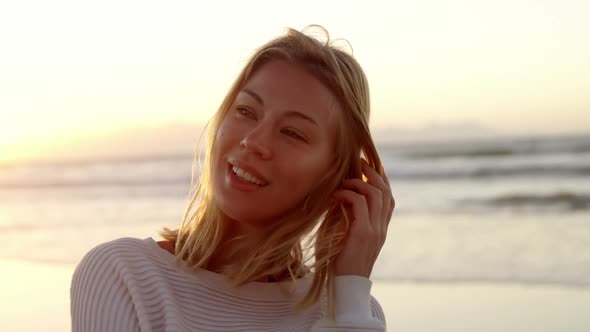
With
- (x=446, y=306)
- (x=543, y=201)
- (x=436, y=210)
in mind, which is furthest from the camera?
(x=543, y=201)

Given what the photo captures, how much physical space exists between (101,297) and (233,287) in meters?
0.45

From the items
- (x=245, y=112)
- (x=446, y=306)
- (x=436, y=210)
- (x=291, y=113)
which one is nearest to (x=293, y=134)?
(x=291, y=113)

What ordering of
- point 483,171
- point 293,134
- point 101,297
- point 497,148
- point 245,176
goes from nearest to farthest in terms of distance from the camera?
point 101,297, point 245,176, point 293,134, point 483,171, point 497,148

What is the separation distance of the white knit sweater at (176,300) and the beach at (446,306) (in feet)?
9.75

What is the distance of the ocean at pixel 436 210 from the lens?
799cm

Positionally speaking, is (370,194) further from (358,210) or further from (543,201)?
(543,201)

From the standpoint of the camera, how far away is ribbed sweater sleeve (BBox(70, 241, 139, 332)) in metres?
2.71

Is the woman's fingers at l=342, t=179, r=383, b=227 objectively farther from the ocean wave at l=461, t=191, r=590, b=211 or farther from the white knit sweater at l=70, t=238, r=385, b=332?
the ocean wave at l=461, t=191, r=590, b=211

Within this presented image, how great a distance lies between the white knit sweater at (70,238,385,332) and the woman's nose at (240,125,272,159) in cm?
44

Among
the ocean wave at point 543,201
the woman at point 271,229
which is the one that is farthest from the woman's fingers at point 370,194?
the ocean wave at point 543,201

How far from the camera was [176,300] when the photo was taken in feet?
9.29

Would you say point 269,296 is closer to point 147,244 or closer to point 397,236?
point 147,244

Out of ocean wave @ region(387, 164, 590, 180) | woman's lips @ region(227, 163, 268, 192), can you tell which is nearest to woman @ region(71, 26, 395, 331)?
woman's lips @ region(227, 163, 268, 192)

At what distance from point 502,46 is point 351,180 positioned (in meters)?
16.6
